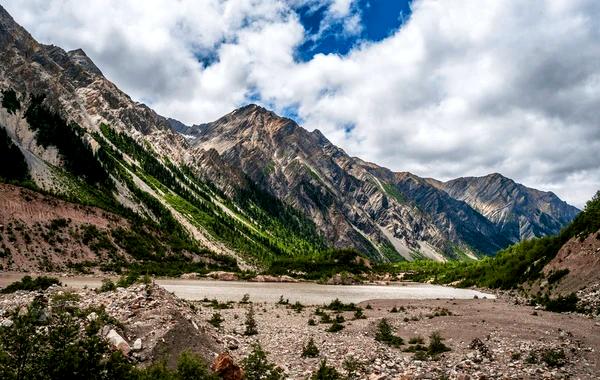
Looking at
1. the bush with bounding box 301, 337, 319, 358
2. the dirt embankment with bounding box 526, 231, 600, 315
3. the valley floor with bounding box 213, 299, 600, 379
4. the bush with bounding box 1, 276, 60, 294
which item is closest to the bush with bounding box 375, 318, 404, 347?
the valley floor with bounding box 213, 299, 600, 379

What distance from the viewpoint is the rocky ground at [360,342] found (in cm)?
2172

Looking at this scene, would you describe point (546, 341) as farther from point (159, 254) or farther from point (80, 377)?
point (159, 254)

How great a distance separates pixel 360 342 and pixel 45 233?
9375cm

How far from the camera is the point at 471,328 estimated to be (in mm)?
37625

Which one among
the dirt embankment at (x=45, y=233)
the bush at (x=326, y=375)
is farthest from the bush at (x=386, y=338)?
the dirt embankment at (x=45, y=233)

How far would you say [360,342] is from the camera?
102 ft

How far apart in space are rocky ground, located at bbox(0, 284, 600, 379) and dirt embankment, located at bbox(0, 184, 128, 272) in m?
59.4

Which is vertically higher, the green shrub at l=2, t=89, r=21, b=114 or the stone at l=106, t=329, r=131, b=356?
the green shrub at l=2, t=89, r=21, b=114

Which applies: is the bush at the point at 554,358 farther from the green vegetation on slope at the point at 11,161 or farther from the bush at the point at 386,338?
the green vegetation on slope at the point at 11,161

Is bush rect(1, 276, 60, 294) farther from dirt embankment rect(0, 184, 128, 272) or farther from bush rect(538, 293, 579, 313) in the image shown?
bush rect(538, 293, 579, 313)

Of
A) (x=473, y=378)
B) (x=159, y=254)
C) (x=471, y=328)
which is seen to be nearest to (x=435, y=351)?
(x=473, y=378)

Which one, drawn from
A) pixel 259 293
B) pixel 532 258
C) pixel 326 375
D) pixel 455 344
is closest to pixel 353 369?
pixel 326 375

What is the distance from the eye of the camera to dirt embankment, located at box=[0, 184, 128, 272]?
8869cm

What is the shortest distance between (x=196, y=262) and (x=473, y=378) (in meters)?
127
